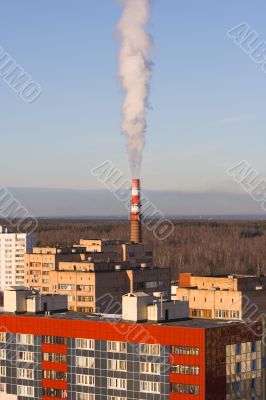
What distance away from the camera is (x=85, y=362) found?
3209 inches

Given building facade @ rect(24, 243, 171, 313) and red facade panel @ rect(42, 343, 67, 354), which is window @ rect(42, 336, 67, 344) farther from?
building facade @ rect(24, 243, 171, 313)

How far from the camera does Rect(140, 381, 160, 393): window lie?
77.4m

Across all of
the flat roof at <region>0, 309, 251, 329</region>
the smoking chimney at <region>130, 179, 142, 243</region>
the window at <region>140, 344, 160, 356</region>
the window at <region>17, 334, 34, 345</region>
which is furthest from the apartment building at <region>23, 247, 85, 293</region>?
the window at <region>140, 344, 160, 356</region>

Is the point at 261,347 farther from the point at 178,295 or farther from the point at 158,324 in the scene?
the point at 178,295

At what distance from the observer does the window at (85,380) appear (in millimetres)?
81125

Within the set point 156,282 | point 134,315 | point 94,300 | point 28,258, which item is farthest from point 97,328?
point 28,258

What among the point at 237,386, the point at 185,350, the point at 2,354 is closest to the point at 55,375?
the point at 2,354

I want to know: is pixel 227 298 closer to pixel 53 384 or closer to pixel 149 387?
pixel 53 384

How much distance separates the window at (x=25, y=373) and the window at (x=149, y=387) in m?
10.3

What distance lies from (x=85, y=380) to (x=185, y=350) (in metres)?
9.59

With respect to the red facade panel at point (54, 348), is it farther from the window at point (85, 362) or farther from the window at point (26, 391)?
the window at point (26, 391)

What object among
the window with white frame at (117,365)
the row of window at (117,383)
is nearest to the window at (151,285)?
the row of window at (117,383)

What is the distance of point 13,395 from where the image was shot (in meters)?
85.1

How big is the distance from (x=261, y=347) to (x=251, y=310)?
1352 inches
